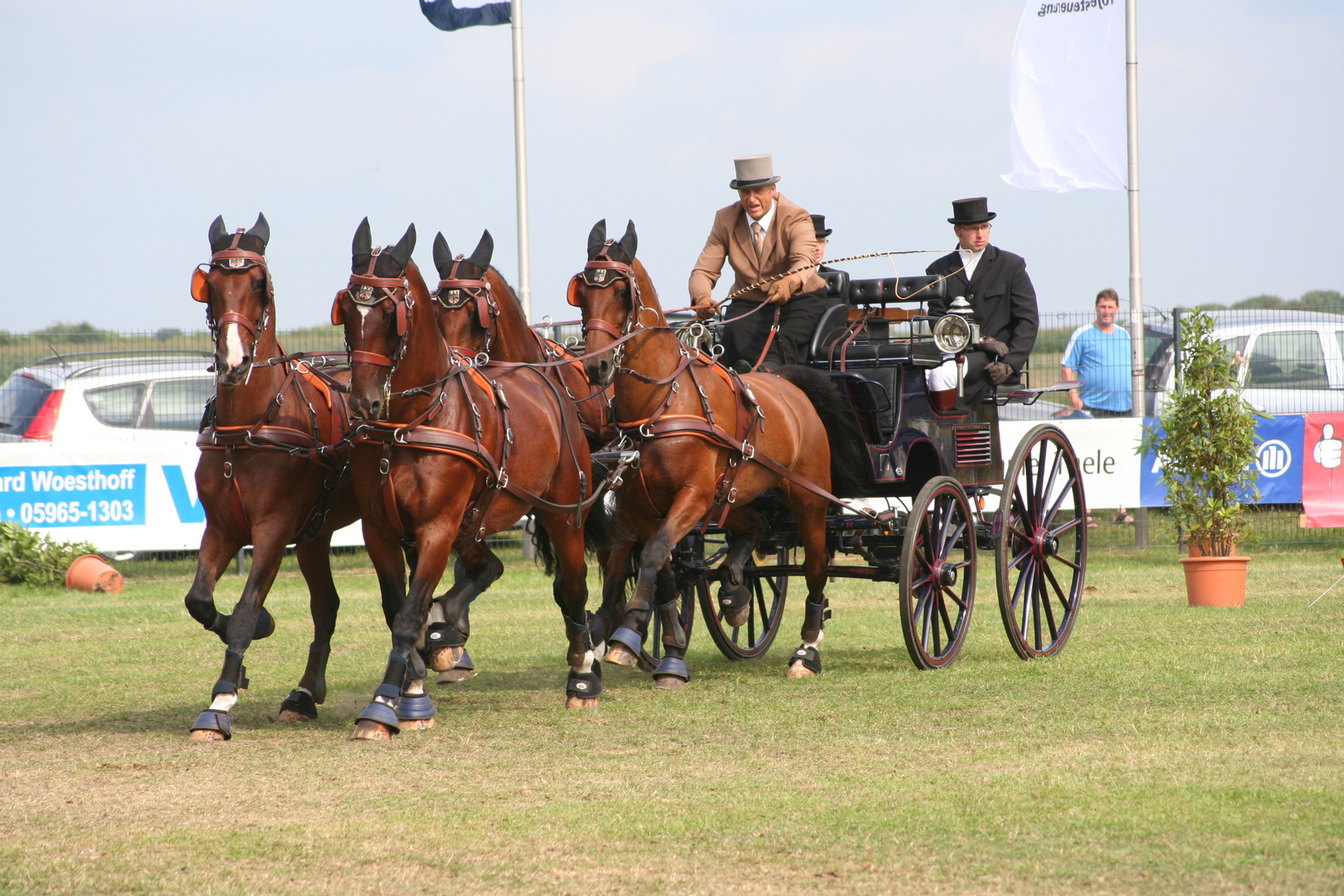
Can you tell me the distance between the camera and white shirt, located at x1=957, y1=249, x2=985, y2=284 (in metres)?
9.05

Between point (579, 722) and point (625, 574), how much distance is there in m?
1.53

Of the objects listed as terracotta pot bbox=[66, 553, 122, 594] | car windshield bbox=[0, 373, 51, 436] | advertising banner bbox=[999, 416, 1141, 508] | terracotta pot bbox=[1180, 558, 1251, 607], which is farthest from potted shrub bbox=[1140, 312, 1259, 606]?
car windshield bbox=[0, 373, 51, 436]

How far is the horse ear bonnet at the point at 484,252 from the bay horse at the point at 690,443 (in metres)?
0.44

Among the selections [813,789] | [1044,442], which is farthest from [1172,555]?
[813,789]

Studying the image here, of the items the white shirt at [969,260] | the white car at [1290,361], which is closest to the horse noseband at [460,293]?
the white shirt at [969,260]

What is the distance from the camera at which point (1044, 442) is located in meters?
8.83

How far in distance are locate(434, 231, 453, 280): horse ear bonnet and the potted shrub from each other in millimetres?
6034

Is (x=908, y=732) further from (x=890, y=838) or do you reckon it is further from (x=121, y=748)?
(x=121, y=748)

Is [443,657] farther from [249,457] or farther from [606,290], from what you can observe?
[606,290]

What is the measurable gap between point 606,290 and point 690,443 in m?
0.88

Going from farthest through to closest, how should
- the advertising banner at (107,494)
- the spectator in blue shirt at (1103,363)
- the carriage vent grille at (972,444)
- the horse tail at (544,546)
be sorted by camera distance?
the spectator in blue shirt at (1103,363) < the advertising banner at (107,494) < the carriage vent grille at (972,444) < the horse tail at (544,546)

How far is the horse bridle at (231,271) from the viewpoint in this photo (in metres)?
6.01

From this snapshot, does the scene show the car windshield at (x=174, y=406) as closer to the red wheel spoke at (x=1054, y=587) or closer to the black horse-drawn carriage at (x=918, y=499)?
the black horse-drawn carriage at (x=918, y=499)

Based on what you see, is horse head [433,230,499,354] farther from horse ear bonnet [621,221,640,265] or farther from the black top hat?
the black top hat
